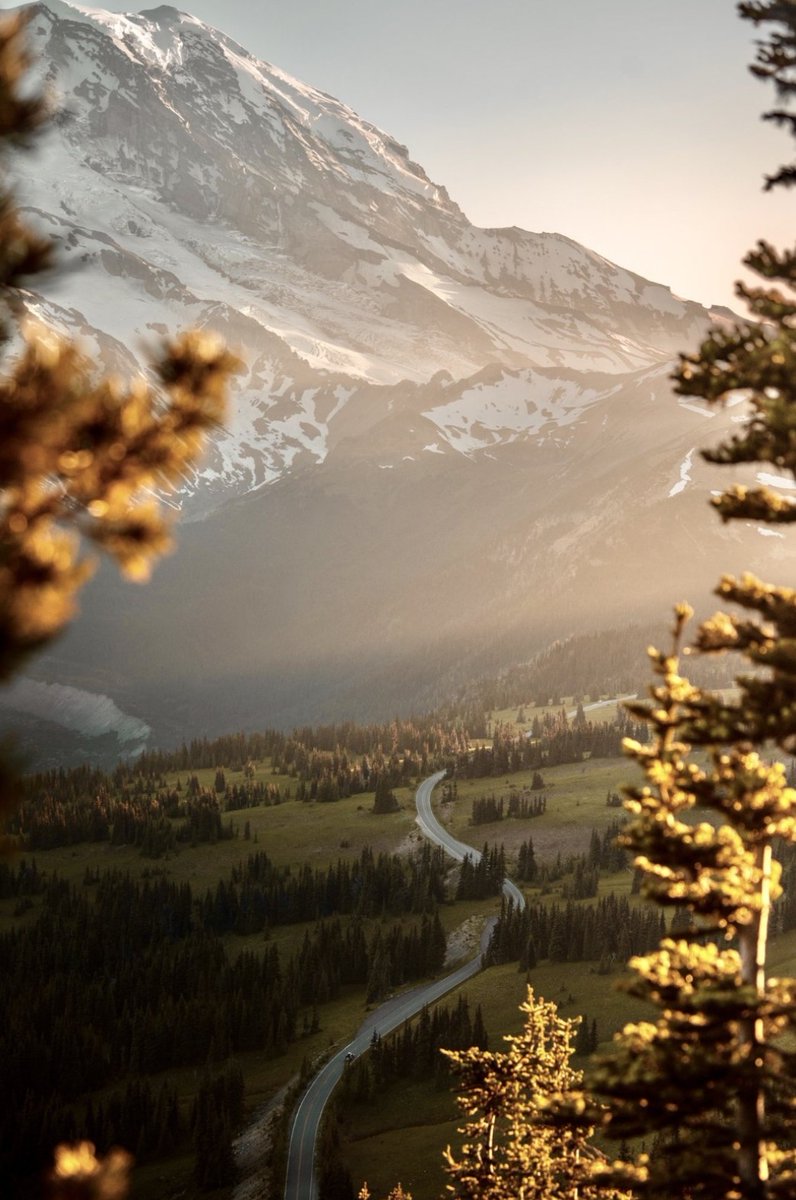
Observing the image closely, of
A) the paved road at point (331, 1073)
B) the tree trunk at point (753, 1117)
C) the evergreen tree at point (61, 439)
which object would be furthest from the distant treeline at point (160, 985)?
the evergreen tree at point (61, 439)

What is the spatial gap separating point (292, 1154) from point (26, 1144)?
142 feet

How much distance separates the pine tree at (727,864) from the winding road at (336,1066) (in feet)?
292

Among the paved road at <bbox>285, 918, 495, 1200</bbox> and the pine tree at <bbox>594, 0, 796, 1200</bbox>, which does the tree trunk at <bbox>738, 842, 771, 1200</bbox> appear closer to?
the pine tree at <bbox>594, 0, 796, 1200</bbox>

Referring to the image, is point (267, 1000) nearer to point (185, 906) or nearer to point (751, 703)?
point (185, 906)

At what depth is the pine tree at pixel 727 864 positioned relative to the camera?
15.6m

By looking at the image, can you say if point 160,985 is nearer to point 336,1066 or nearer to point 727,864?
point 336,1066

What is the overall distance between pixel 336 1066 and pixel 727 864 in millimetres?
121263

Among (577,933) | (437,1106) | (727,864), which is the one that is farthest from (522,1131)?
(577,933)

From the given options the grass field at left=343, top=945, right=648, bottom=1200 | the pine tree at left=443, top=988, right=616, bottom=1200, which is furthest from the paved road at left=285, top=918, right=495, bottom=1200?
the pine tree at left=443, top=988, right=616, bottom=1200

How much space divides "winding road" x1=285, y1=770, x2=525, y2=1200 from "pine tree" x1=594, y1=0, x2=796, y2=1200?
88969mm

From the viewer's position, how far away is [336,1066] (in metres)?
124

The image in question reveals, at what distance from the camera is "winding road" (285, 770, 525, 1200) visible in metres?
95.5

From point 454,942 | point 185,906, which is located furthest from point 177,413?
point 185,906

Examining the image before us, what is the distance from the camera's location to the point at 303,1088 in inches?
4651
